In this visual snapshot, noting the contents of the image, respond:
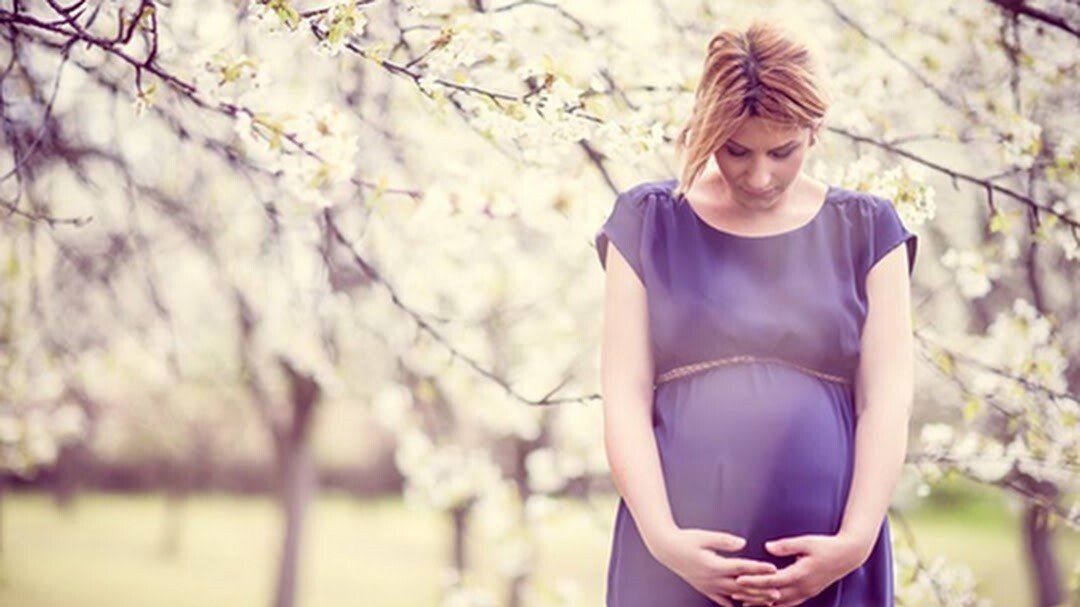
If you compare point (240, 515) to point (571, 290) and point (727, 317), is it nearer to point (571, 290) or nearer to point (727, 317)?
point (571, 290)

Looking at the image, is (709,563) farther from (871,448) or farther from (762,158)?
(762,158)

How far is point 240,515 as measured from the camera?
21109mm

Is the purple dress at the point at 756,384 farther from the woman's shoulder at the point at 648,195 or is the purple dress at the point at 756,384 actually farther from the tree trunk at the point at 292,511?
the tree trunk at the point at 292,511

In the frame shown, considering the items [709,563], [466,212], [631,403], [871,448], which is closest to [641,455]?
[631,403]

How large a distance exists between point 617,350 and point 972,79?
10.4 feet

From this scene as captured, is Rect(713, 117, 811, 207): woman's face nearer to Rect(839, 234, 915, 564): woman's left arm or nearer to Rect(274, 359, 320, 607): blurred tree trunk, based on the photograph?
Rect(839, 234, 915, 564): woman's left arm

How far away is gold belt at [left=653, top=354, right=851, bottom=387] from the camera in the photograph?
5.62 feet

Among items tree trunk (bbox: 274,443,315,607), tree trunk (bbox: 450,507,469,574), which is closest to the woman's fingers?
tree trunk (bbox: 450,507,469,574)

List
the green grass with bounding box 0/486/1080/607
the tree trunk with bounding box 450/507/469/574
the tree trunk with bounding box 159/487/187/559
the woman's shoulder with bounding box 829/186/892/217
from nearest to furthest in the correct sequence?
the woman's shoulder with bounding box 829/186/892/217
the tree trunk with bounding box 450/507/469/574
the green grass with bounding box 0/486/1080/607
the tree trunk with bounding box 159/487/187/559

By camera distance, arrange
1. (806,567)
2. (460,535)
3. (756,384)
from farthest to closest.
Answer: (460,535) < (756,384) < (806,567)

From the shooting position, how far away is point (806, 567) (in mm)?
1590

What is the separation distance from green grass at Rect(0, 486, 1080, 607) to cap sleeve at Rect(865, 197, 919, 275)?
10240 millimetres

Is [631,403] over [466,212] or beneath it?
beneath

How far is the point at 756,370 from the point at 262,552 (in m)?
17.9
